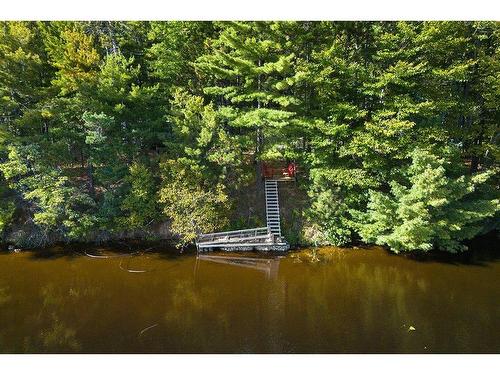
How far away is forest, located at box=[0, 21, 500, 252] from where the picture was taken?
710 inches

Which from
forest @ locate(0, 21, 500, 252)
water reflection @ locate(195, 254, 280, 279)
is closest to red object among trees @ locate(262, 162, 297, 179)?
forest @ locate(0, 21, 500, 252)

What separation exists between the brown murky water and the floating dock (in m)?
0.87

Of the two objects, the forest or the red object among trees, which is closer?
the forest

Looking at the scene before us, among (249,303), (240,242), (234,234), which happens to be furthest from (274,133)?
(249,303)

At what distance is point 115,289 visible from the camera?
15719 millimetres

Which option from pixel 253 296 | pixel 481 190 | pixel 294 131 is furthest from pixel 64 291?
pixel 481 190

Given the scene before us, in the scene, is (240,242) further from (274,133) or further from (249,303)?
(274,133)

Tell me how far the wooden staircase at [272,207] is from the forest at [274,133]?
69 cm

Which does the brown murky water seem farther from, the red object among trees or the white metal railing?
the red object among trees

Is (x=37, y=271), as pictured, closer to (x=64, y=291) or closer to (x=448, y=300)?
(x=64, y=291)

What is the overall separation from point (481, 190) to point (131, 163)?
58.6 ft

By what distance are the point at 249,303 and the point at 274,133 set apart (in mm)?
8915

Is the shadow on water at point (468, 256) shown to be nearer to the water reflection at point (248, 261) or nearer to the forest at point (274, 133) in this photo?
the forest at point (274, 133)

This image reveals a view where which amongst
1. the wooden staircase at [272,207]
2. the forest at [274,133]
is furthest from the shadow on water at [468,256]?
the wooden staircase at [272,207]
